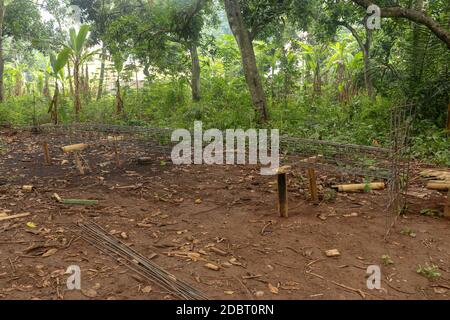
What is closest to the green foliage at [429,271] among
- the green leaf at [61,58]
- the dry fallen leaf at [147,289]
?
the dry fallen leaf at [147,289]

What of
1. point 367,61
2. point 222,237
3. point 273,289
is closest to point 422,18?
point 367,61

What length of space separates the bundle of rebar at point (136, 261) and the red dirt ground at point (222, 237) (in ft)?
0.24

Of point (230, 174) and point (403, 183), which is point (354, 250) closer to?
point (403, 183)

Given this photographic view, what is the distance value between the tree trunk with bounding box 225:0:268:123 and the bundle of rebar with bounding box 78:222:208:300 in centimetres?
501

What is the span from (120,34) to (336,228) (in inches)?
281

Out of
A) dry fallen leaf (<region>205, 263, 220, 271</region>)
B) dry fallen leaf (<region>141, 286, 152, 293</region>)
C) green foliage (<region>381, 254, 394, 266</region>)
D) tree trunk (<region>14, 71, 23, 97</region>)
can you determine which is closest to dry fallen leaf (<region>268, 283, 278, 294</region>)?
dry fallen leaf (<region>205, 263, 220, 271</region>)

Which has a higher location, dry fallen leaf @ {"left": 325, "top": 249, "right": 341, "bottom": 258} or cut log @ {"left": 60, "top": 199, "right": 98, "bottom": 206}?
cut log @ {"left": 60, "top": 199, "right": 98, "bottom": 206}

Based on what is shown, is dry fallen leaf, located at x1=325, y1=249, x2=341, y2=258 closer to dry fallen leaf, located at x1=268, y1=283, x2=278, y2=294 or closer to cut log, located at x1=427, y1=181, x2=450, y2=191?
dry fallen leaf, located at x1=268, y1=283, x2=278, y2=294

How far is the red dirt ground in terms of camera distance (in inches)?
119

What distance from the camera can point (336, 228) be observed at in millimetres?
3961

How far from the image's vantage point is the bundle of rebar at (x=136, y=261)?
293 centimetres

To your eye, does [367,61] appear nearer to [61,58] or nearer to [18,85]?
[61,58]

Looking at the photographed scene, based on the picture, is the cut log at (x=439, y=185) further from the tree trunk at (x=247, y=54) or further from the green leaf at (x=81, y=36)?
the green leaf at (x=81, y=36)

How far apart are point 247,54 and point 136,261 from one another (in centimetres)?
579
